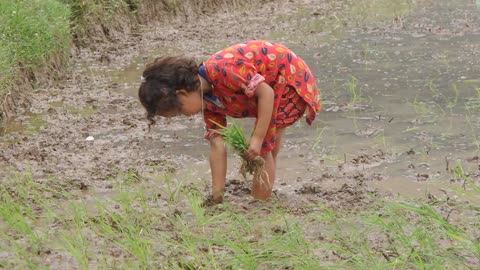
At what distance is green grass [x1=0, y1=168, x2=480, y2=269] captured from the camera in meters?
2.96

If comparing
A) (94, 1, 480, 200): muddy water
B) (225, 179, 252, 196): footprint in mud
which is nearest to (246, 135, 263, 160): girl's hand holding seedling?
(225, 179, 252, 196): footprint in mud

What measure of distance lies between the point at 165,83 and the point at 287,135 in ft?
5.67

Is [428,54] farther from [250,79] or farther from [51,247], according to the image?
[51,247]

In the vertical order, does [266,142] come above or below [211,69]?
below

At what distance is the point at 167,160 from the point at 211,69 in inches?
47.4

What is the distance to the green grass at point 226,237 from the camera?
296 centimetres

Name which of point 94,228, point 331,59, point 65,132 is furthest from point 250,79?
point 331,59

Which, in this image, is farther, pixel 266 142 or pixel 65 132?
pixel 65 132

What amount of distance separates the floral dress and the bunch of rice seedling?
0.14 m

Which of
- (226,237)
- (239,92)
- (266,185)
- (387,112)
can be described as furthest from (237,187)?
(387,112)

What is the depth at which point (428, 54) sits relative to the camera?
730 centimetres

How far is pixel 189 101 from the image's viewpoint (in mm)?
3840

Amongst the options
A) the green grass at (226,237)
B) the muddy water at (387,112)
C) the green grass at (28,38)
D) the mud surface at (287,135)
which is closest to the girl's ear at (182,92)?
the green grass at (226,237)

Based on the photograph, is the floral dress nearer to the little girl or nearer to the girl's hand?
the little girl
